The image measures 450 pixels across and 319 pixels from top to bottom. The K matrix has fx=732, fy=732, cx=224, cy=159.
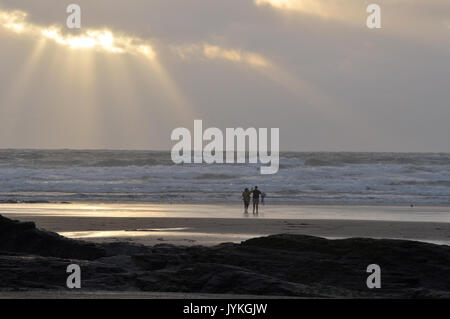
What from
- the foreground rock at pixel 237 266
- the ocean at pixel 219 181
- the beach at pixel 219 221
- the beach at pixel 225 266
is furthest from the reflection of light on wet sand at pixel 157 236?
the ocean at pixel 219 181

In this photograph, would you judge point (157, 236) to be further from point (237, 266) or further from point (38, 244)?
point (237, 266)

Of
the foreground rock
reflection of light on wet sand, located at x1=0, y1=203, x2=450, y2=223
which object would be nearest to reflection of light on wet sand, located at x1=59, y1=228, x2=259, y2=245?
the foreground rock

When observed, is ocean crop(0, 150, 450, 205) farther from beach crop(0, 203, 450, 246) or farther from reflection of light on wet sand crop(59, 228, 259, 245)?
reflection of light on wet sand crop(59, 228, 259, 245)

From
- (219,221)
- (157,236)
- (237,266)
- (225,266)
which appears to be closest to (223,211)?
(219,221)

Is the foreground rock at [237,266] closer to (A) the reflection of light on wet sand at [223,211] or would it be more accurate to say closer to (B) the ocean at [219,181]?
(A) the reflection of light on wet sand at [223,211]

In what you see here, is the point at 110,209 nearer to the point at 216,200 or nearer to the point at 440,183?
the point at 216,200

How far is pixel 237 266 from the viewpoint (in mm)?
11492

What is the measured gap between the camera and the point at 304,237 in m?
12.9

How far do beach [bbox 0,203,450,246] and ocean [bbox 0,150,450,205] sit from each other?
18.3ft

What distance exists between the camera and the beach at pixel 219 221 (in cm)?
2155

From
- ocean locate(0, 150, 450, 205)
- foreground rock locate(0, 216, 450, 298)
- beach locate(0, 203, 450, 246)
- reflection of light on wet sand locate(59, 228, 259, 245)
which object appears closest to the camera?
foreground rock locate(0, 216, 450, 298)

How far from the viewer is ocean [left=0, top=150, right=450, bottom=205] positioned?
4362 cm

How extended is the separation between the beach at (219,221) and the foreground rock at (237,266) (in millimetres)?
5994

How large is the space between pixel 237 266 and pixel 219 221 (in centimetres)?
1556
